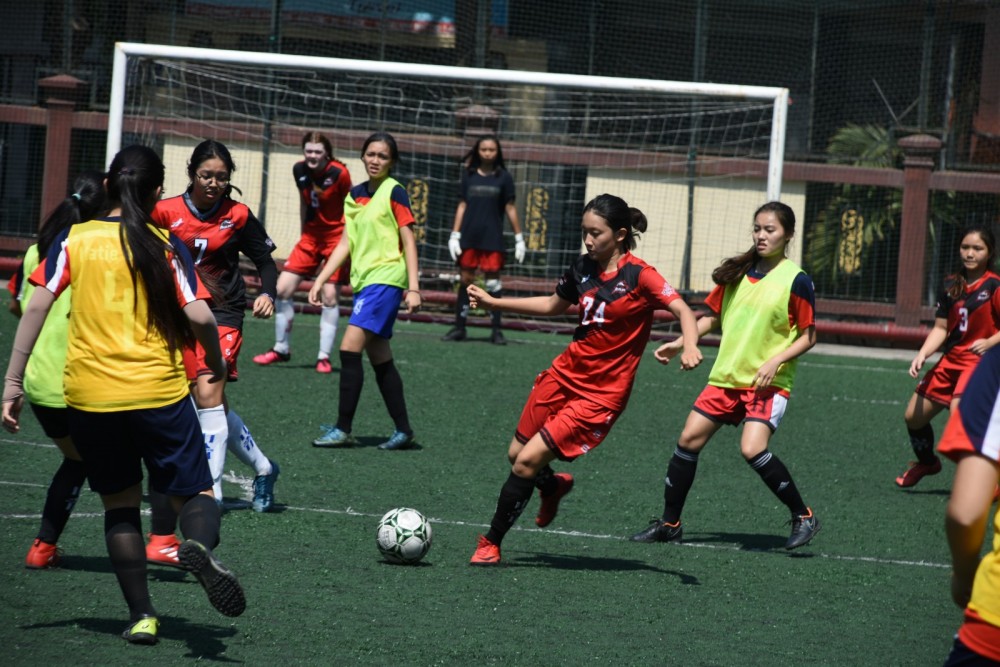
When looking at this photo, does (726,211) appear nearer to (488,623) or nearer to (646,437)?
(646,437)

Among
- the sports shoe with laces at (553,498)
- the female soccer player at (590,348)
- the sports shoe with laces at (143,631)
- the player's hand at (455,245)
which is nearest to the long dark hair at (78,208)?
the sports shoe with laces at (143,631)

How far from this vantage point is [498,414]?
964 cm

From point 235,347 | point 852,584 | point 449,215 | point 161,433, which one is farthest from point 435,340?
point 161,433

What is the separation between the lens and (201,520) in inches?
167

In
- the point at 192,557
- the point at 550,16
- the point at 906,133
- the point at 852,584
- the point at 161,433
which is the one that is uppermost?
A: the point at 550,16

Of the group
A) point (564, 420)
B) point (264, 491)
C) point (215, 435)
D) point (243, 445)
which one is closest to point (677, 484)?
point (564, 420)

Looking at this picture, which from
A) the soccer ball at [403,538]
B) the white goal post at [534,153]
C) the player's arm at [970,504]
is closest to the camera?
the player's arm at [970,504]

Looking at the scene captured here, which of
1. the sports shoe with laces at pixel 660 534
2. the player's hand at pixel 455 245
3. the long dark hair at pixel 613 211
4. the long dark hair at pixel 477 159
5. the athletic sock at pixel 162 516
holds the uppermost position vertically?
the long dark hair at pixel 477 159

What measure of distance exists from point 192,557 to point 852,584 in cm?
311

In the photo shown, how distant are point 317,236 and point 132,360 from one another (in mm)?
7087

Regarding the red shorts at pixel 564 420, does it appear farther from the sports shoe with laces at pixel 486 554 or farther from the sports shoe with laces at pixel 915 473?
the sports shoe with laces at pixel 915 473

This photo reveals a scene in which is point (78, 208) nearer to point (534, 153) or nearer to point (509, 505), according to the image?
point (509, 505)

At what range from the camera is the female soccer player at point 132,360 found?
4195 mm

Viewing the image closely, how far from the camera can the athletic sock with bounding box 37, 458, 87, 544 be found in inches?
203
